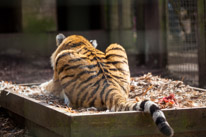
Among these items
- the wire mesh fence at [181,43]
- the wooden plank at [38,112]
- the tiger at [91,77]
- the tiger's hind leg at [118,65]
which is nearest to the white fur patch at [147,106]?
the tiger at [91,77]

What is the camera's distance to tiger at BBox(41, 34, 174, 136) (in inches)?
113

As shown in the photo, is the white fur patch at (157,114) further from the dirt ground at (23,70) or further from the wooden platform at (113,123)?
the dirt ground at (23,70)

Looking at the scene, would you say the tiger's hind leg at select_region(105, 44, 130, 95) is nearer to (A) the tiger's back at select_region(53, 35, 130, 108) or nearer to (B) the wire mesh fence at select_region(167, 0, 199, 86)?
(A) the tiger's back at select_region(53, 35, 130, 108)

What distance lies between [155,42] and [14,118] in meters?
3.21

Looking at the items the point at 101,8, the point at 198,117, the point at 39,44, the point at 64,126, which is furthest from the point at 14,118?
the point at 101,8

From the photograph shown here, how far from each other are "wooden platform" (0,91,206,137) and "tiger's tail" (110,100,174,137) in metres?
0.06

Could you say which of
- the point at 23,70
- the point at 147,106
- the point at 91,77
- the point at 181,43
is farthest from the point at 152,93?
the point at 23,70

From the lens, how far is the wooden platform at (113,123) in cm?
230

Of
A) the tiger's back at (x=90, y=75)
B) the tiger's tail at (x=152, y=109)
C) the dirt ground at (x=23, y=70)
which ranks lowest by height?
the dirt ground at (x=23, y=70)

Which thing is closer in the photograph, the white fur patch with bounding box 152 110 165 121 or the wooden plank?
the white fur patch with bounding box 152 110 165 121

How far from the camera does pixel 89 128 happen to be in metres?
2.31

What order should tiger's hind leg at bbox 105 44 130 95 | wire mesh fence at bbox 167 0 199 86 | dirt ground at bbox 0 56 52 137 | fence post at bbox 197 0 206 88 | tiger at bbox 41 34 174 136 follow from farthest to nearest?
dirt ground at bbox 0 56 52 137 → wire mesh fence at bbox 167 0 199 86 → fence post at bbox 197 0 206 88 → tiger's hind leg at bbox 105 44 130 95 → tiger at bbox 41 34 174 136

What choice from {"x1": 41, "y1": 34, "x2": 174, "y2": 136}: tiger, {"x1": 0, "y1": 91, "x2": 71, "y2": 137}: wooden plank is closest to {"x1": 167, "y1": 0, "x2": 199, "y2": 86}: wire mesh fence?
{"x1": 41, "y1": 34, "x2": 174, "y2": 136}: tiger

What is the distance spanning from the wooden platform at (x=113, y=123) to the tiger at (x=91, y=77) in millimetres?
256
